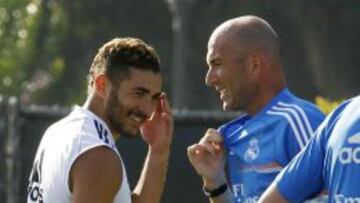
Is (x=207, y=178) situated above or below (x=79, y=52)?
above

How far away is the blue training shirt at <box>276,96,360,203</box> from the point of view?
471 centimetres

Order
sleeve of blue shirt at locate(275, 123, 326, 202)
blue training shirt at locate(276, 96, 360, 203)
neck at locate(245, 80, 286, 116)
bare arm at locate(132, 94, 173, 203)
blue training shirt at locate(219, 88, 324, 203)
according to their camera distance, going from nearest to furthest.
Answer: blue training shirt at locate(276, 96, 360, 203), sleeve of blue shirt at locate(275, 123, 326, 202), blue training shirt at locate(219, 88, 324, 203), neck at locate(245, 80, 286, 116), bare arm at locate(132, 94, 173, 203)

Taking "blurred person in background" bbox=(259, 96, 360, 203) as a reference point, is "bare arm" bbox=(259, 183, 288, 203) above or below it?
below

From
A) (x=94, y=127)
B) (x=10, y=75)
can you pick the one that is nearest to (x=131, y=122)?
(x=94, y=127)

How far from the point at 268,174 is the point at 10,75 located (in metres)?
26.9

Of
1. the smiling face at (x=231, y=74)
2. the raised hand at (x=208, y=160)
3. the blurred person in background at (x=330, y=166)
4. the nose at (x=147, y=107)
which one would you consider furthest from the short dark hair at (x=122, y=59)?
the blurred person in background at (x=330, y=166)

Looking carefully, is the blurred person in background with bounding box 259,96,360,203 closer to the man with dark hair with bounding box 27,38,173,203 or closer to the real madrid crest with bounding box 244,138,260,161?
the man with dark hair with bounding box 27,38,173,203

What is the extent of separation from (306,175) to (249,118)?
1405 mm

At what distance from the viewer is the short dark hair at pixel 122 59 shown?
598 centimetres

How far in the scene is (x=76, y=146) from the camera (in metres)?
5.72

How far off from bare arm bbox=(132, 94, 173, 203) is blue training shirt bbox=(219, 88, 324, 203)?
15.0 inches

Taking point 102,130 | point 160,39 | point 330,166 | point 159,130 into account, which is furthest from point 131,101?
point 160,39

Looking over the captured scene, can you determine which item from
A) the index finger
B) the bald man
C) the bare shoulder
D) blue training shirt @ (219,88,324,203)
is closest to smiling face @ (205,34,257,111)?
the bald man

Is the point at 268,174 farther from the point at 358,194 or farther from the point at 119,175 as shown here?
the point at 358,194
